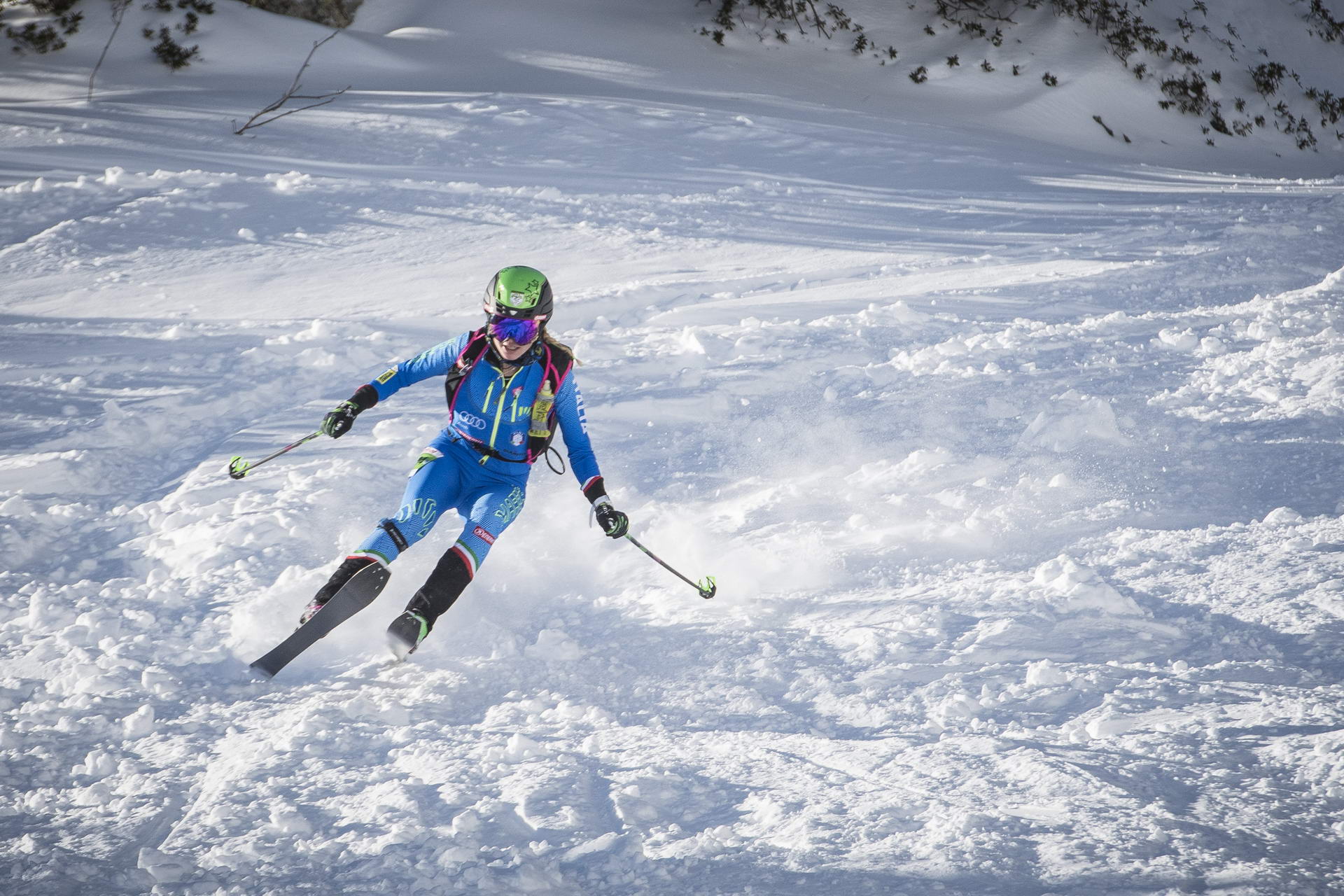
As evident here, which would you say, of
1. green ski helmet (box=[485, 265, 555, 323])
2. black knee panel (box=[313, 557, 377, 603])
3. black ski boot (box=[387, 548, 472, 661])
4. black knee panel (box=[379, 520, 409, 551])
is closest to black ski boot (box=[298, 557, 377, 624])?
black knee panel (box=[313, 557, 377, 603])

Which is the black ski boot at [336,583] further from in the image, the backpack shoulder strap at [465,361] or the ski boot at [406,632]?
the backpack shoulder strap at [465,361]

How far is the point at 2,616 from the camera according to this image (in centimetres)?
400

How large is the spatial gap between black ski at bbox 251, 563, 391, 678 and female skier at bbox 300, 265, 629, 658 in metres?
0.41

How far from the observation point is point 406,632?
368 centimetres

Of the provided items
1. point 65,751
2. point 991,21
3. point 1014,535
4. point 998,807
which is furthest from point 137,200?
point 991,21

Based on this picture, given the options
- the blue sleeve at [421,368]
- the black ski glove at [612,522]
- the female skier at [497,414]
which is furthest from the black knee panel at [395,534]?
the black ski glove at [612,522]

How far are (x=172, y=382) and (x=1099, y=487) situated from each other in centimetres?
596

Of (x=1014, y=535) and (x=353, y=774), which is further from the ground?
(x=1014, y=535)

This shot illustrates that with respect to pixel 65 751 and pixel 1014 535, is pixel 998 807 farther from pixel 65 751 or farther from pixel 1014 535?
pixel 65 751

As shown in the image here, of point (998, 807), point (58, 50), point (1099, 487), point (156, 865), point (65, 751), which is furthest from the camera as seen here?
point (58, 50)

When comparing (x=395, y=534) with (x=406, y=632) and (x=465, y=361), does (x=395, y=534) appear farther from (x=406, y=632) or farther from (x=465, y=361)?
(x=465, y=361)

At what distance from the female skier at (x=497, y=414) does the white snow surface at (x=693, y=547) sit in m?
0.51

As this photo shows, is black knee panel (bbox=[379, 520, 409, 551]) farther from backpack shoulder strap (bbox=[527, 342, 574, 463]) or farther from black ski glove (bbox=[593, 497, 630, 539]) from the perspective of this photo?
black ski glove (bbox=[593, 497, 630, 539])

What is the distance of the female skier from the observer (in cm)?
425
